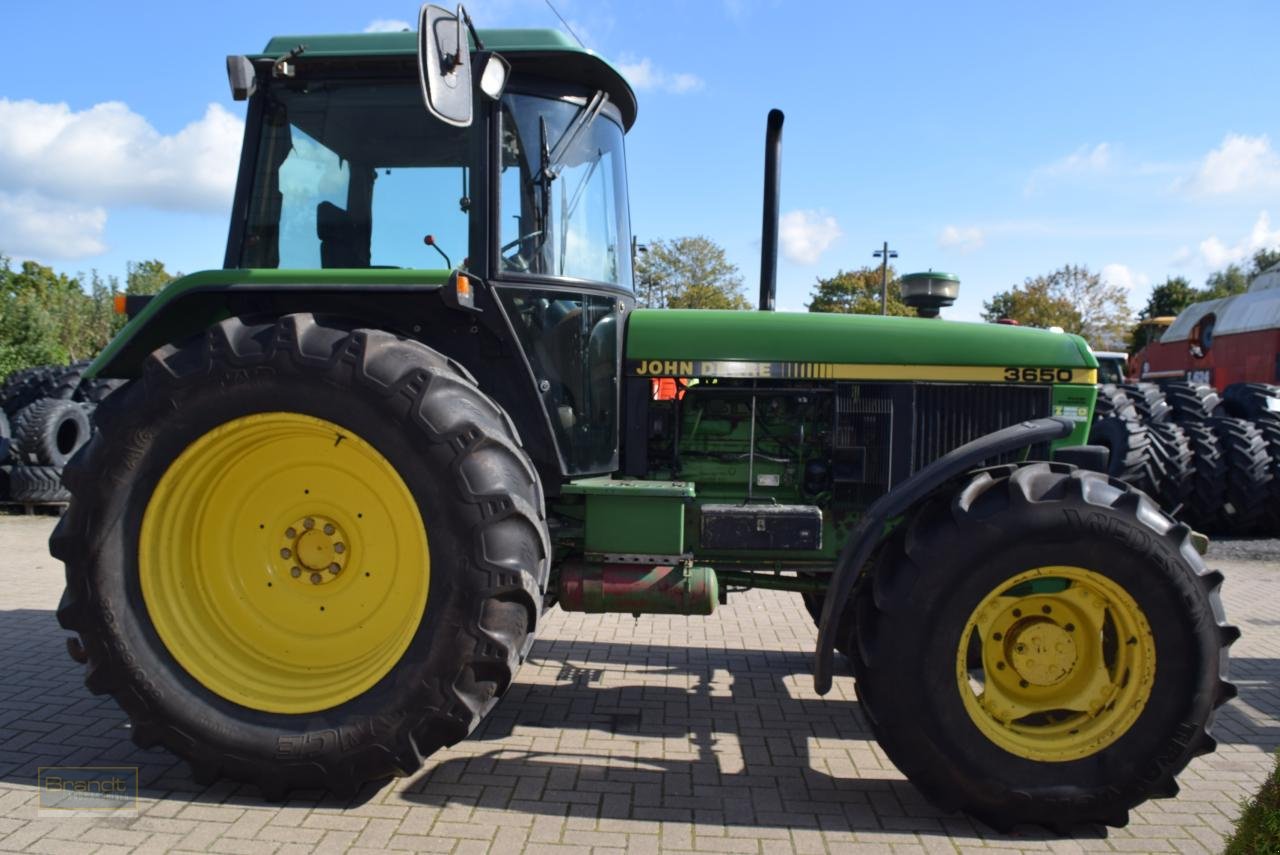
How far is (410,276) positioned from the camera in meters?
3.17

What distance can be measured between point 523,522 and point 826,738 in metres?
1.70

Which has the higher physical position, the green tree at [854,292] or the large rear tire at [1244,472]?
the green tree at [854,292]

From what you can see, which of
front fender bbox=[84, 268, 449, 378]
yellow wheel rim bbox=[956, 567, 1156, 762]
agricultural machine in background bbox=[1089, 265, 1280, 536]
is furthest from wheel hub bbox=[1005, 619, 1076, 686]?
agricultural machine in background bbox=[1089, 265, 1280, 536]

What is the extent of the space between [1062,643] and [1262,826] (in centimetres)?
85

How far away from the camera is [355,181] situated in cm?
341

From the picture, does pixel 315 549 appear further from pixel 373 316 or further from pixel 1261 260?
pixel 1261 260

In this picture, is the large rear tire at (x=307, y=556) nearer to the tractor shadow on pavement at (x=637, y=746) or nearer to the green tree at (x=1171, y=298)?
the tractor shadow on pavement at (x=637, y=746)

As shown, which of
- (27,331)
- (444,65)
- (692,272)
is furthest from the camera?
(692,272)

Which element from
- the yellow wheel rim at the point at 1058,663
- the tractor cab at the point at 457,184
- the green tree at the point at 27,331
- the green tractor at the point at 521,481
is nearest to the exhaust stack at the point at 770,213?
the green tractor at the point at 521,481

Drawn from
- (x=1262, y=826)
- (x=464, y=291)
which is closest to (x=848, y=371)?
(x=464, y=291)

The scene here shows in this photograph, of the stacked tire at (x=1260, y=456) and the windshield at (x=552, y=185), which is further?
the stacked tire at (x=1260, y=456)

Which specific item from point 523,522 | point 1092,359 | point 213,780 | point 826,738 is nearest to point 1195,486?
point 1092,359

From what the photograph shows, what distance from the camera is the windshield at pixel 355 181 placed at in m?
3.33

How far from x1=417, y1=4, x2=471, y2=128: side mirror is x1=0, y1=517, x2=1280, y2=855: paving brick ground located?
89.0 inches
